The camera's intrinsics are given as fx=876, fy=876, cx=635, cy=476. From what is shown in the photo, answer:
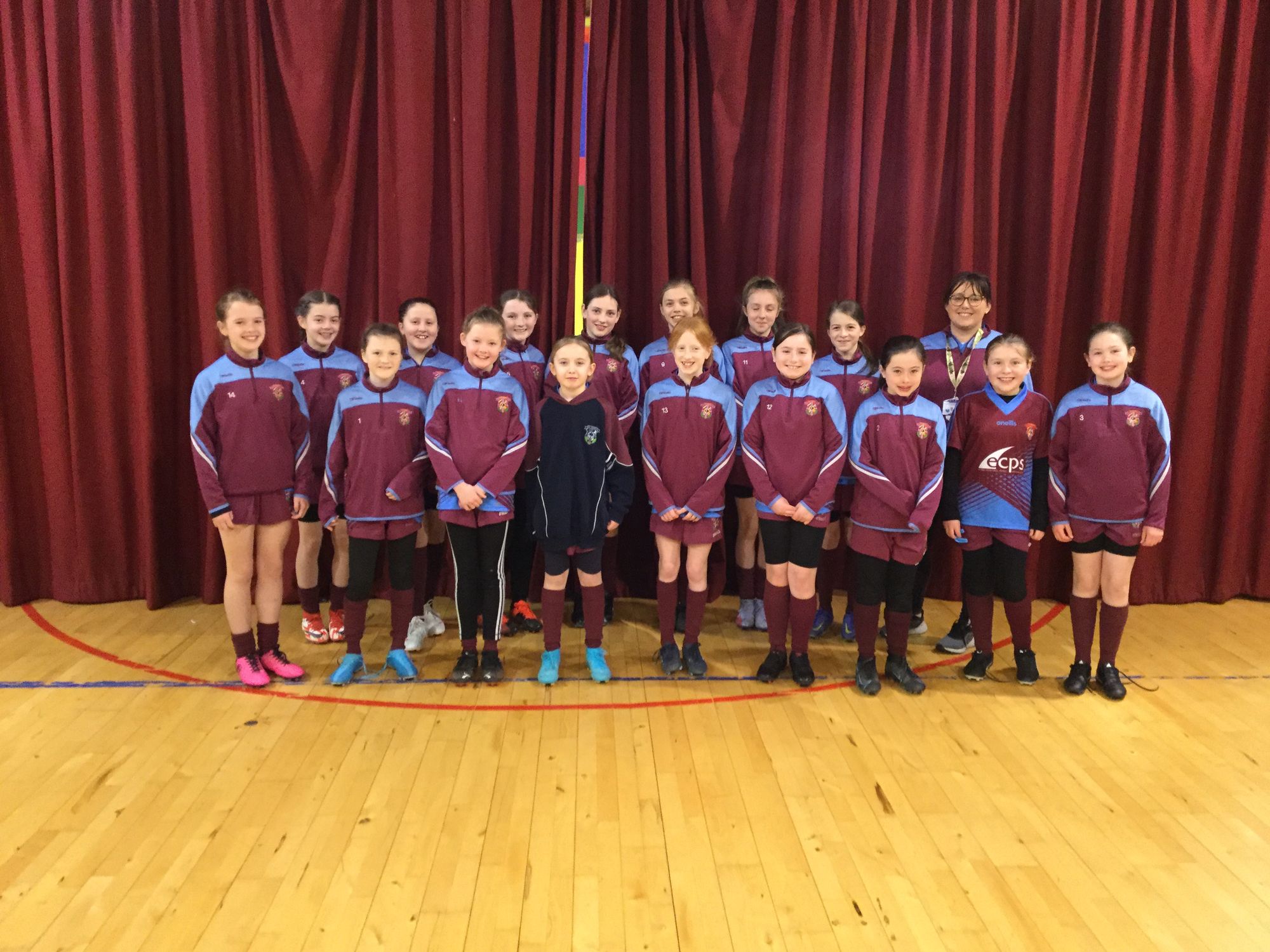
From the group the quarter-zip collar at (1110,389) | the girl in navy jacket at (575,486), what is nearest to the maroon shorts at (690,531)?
the girl in navy jacket at (575,486)

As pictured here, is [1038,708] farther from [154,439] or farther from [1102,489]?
[154,439]

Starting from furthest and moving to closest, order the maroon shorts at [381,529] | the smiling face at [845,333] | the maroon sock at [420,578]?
the maroon sock at [420,578] < the smiling face at [845,333] < the maroon shorts at [381,529]

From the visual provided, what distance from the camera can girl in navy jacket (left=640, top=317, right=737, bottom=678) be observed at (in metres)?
3.04

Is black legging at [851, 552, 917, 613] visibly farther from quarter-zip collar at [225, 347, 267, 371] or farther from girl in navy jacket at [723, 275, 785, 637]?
quarter-zip collar at [225, 347, 267, 371]

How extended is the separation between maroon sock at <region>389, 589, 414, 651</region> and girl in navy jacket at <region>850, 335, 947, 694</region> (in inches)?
61.7

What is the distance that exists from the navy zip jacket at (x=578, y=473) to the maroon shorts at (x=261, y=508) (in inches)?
33.0

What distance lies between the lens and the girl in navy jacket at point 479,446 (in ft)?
9.59

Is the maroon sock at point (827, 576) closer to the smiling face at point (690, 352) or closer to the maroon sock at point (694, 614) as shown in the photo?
the maroon sock at point (694, 614)

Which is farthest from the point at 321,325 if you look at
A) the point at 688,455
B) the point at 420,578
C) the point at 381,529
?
the point at 688,455

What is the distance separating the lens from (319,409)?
3301 mm

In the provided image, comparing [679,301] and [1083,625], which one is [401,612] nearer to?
[679,301]

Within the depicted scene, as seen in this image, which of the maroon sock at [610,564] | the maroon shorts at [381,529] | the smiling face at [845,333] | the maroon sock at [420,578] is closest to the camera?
the maroon shorts at [381,529]

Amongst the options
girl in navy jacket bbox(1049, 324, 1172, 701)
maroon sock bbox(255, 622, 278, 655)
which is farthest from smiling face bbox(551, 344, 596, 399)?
girl in navy jacket bbox(1049, 324, 1172, 701)

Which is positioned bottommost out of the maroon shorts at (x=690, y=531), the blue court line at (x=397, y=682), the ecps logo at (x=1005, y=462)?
the blue court line at (x=397, y=682)
